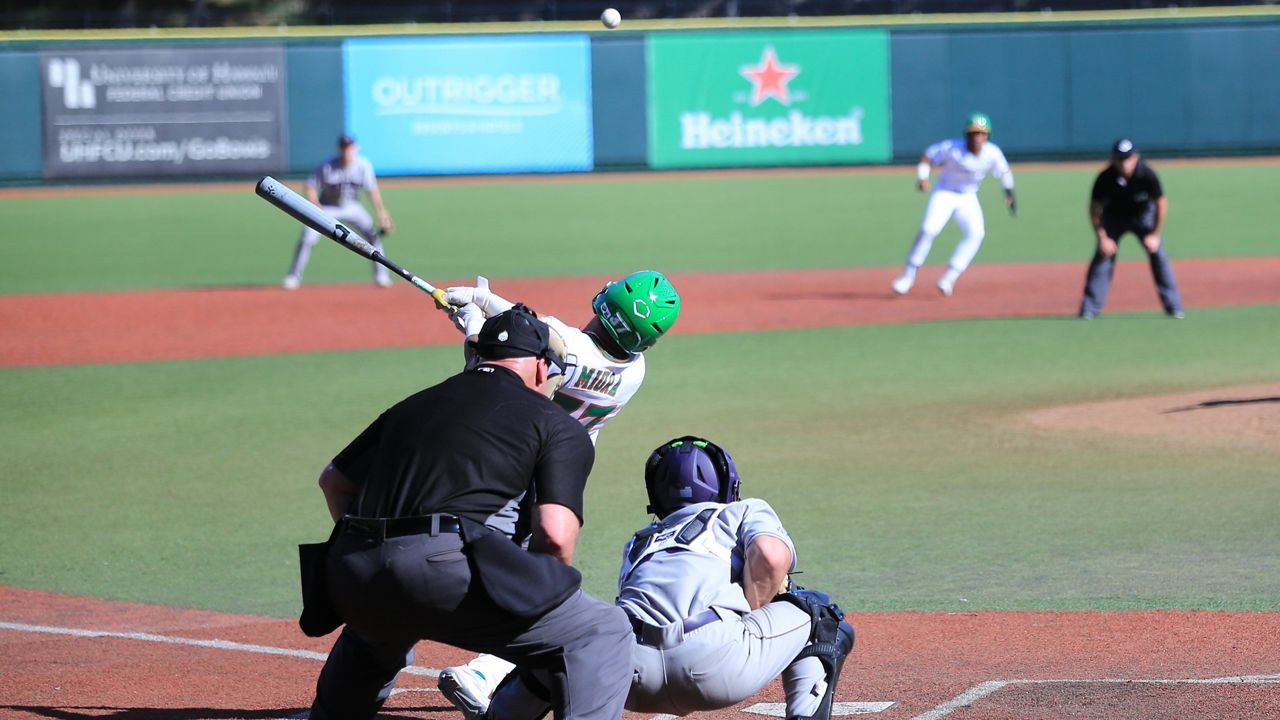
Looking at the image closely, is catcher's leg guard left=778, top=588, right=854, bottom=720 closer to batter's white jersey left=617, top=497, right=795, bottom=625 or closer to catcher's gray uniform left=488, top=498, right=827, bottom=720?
catcher's gray uniform left=488, top=498, right=827, bottom=720

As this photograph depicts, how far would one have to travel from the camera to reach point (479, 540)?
4.41 m

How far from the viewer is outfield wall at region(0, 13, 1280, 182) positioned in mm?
33438

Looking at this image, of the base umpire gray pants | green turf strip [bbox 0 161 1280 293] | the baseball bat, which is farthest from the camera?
green turf strip [bbox 0 161 1280 293]

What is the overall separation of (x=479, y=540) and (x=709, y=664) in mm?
818

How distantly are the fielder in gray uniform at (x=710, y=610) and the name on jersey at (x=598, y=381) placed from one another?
2.99 ft

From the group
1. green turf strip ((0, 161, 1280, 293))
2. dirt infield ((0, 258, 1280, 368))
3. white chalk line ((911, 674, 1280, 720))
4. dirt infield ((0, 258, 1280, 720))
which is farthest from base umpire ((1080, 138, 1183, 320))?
white chalk line ((911, 674, 1280, 720))

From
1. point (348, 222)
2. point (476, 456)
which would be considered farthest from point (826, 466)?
point (348, 222)

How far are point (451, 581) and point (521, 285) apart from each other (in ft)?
55.8

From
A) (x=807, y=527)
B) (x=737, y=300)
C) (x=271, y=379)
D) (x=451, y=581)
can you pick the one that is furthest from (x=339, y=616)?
(x=737, y=300)

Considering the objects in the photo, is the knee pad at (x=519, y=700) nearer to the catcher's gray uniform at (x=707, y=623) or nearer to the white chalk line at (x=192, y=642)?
the catcher's gray uniform at (x=707, y=623)

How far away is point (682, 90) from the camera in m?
34.6

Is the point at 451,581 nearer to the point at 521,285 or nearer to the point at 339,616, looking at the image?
the point at 339,616

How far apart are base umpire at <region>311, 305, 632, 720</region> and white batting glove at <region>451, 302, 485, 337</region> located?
1313 mm

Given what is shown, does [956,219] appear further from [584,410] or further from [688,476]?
[688,476]
